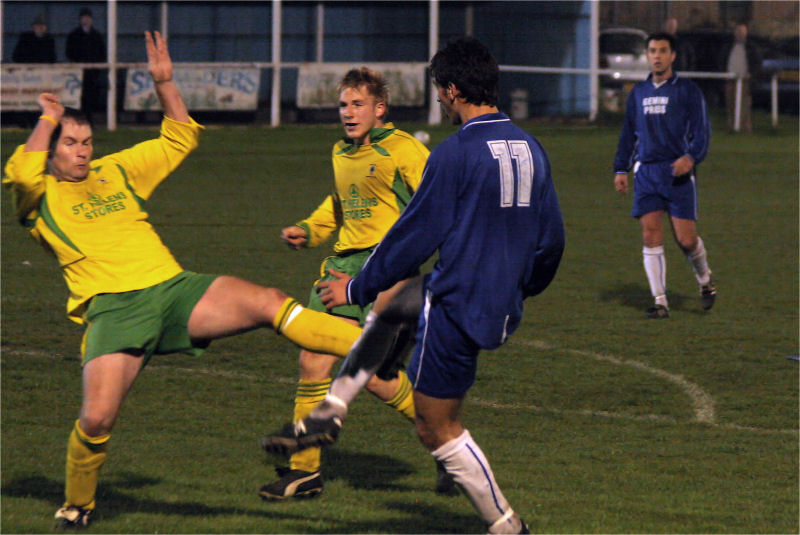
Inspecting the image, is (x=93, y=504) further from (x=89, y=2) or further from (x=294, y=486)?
(x=89, y=2)

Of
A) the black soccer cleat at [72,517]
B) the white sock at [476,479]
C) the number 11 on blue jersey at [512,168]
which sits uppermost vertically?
the number 11 on blue jersey at [512,168]

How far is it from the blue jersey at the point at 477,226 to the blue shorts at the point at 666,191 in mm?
6483

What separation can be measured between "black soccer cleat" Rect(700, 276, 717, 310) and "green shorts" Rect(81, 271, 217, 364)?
6585 mm

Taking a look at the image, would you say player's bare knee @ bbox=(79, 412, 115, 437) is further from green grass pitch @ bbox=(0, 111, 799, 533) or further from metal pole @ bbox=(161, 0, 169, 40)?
metal pole @ bbox=(161, 0, 169, 40)

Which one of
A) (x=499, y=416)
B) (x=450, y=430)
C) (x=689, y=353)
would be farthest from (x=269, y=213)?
(x=450, y=430)

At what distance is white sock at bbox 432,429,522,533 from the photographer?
499 centimetres

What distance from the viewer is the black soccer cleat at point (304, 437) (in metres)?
4.66

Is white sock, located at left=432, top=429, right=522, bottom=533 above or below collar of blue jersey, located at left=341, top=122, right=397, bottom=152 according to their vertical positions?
below

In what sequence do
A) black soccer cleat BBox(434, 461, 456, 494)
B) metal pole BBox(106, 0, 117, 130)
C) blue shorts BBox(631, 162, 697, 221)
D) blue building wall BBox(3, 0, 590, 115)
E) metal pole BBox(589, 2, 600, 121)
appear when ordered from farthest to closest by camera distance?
metal pole BBox(589, 2, 600, 121), blue building wall BBox(3, 0, 590, 115), metal pole BBox(106, 0, 117, 130), blue shorts BBox(631, 162, 697, 221), black soccer cleat BBox(434, 461, 456, 494)

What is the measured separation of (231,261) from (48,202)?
25.1 ft

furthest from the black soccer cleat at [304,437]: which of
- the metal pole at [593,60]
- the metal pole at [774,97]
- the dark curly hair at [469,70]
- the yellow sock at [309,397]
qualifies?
the metal pole at [774,97]

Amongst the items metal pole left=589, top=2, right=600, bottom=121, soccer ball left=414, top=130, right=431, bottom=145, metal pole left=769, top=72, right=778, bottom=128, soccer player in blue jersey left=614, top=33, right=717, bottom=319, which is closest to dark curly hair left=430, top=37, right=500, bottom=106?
soccer player in blue jersey left=614, top=33, right=717, bottom=319

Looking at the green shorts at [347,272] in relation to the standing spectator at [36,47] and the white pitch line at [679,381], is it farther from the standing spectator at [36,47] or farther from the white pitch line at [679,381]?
the standing spectator at [36,47]

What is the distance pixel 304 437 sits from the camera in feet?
A: 15.4
